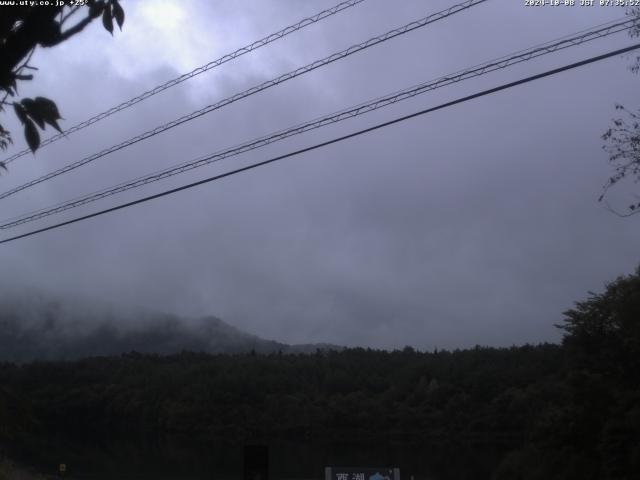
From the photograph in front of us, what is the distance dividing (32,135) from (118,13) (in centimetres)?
82

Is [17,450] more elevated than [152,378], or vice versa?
[152,378]

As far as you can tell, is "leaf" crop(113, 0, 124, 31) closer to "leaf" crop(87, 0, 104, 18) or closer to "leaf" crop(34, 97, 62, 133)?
"leaf" crop(87, 0, 104, 18)

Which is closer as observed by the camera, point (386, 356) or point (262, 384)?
point (262, 384)

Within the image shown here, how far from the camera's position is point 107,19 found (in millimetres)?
4266

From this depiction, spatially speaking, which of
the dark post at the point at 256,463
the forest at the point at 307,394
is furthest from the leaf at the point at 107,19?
the forest at the point at 307,394

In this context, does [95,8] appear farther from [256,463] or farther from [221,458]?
[221,458]

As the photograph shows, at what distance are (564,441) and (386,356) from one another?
85.4 metres

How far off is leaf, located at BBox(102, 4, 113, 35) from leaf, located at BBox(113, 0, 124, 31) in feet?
0.11

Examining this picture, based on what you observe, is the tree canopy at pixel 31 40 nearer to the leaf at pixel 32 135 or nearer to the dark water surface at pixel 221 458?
the leaf at pixel 32 135

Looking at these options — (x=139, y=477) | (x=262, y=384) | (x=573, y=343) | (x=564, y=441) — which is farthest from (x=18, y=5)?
(x=262, y=384)

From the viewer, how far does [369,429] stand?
3750 inches

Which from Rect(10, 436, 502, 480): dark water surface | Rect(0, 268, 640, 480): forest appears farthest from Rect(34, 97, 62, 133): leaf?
Rect(0, 268, 640, 480): forest

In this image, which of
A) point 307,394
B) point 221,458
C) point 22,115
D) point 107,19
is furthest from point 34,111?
point 307,394

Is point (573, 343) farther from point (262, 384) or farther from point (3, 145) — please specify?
point (262, 384)
